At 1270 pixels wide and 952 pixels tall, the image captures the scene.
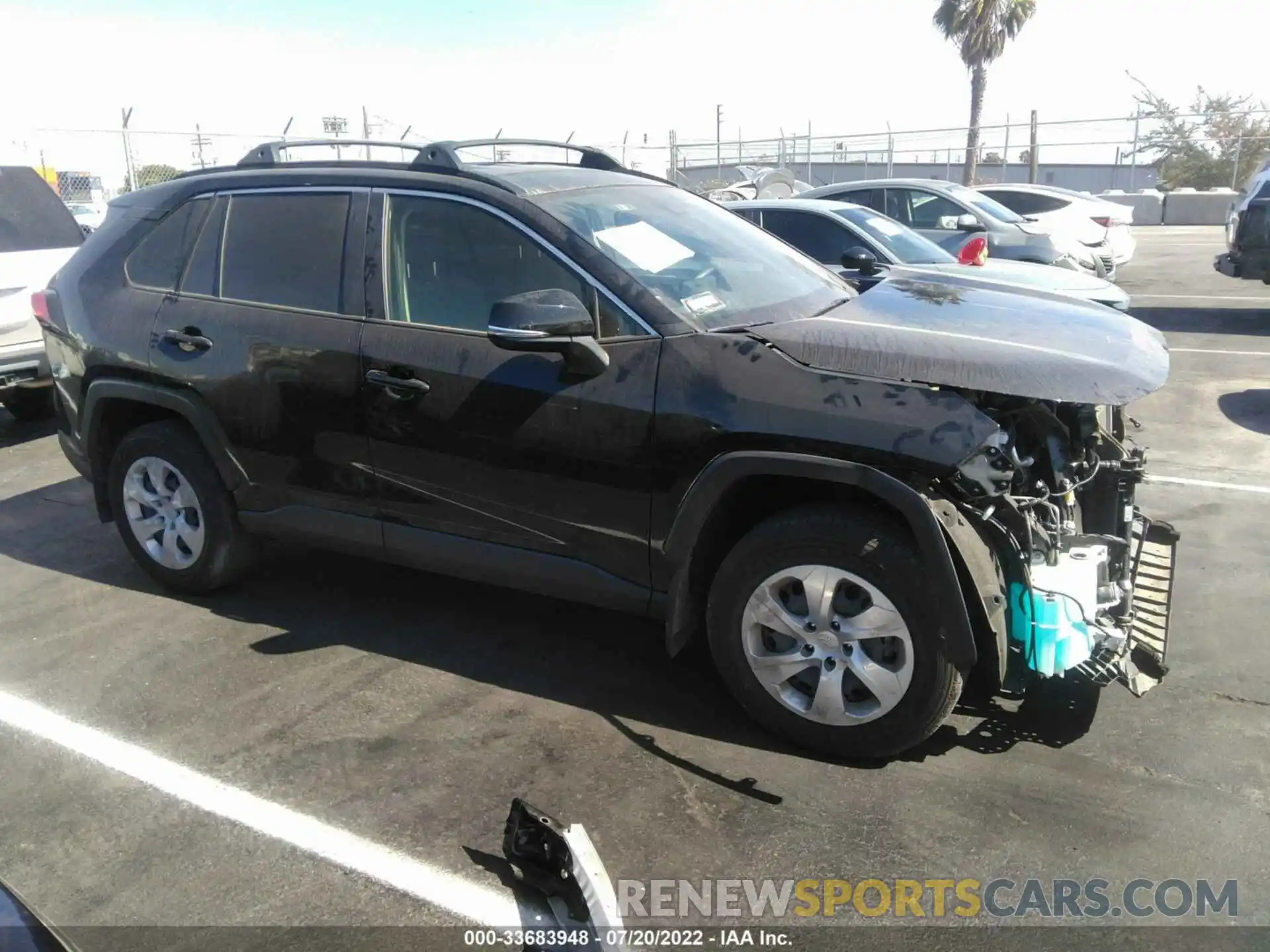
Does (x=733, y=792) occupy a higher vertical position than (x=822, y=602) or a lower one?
lower

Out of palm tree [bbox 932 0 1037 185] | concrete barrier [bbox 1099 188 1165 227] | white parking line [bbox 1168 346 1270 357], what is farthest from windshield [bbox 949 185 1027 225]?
palm tree [bbox 932 0 1037 185]

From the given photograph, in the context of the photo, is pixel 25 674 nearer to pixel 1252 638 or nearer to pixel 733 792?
pixel 733 792

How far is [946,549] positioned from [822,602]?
0.42 m

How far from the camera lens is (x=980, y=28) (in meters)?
30.9

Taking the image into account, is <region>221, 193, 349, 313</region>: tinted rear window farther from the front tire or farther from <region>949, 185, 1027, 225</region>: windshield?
<region>949, 185, 1027, 225</region>: windshield

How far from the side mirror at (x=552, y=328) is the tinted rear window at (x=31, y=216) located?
238 inches

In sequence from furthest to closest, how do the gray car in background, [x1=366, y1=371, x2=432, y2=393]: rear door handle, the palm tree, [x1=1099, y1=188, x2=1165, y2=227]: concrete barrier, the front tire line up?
the palm tree, [x1=1099, y1=188, x2=1165, y2=227]: concrete barrier, the gray car in background, [x1=366, y1=371, x2=432, y2=393]: rear door handle, the front tire

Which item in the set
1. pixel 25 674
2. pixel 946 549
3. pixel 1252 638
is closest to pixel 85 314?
pixel 25 674

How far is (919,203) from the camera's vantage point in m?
11.4

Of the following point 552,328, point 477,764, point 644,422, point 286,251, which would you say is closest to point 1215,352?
point 644,422

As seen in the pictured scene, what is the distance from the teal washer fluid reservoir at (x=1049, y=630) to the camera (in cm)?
304

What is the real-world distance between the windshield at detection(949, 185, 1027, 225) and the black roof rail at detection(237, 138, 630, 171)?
778cm

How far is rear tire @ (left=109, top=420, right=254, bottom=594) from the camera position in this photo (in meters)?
4.43

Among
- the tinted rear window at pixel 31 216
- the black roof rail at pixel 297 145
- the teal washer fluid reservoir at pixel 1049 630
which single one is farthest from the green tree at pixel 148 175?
the teal washer fluid reservoir at pixel 1049 630
